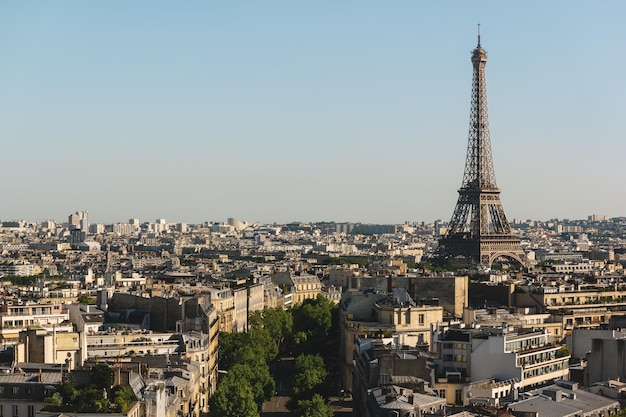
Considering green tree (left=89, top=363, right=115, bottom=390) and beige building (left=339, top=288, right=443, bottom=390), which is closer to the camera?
green tree (left=89, top=363, right=115, bottom=390)

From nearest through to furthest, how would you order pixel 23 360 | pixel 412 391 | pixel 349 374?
pixel 412 391
pixel 23 360
pixel 349 374

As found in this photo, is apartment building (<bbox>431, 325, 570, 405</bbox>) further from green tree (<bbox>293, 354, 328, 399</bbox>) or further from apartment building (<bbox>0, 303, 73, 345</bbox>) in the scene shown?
apartment building (<bbox>0, 303, 73, 345</bbox>)

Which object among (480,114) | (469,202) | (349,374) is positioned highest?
(480,114)

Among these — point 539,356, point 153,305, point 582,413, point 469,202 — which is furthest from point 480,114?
point 582,413

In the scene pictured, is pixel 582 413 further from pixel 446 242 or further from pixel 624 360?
pixel 446 242

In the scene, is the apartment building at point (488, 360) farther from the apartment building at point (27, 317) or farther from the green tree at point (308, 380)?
the apartment building at point (27, 317)

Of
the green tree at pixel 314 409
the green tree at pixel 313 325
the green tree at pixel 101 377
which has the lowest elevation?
the green tree at pixel 314 409

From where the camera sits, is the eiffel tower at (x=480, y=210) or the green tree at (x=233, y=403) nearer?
the green tree at (x=233, y=403)

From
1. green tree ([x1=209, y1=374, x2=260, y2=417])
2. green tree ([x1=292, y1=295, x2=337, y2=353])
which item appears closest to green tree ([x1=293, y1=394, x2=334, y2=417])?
green tree ([x1=209, y1=374, x2=260, y2=417])

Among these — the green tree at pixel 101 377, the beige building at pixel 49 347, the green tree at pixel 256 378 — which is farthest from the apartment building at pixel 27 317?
the green tree at pixel 101 377
